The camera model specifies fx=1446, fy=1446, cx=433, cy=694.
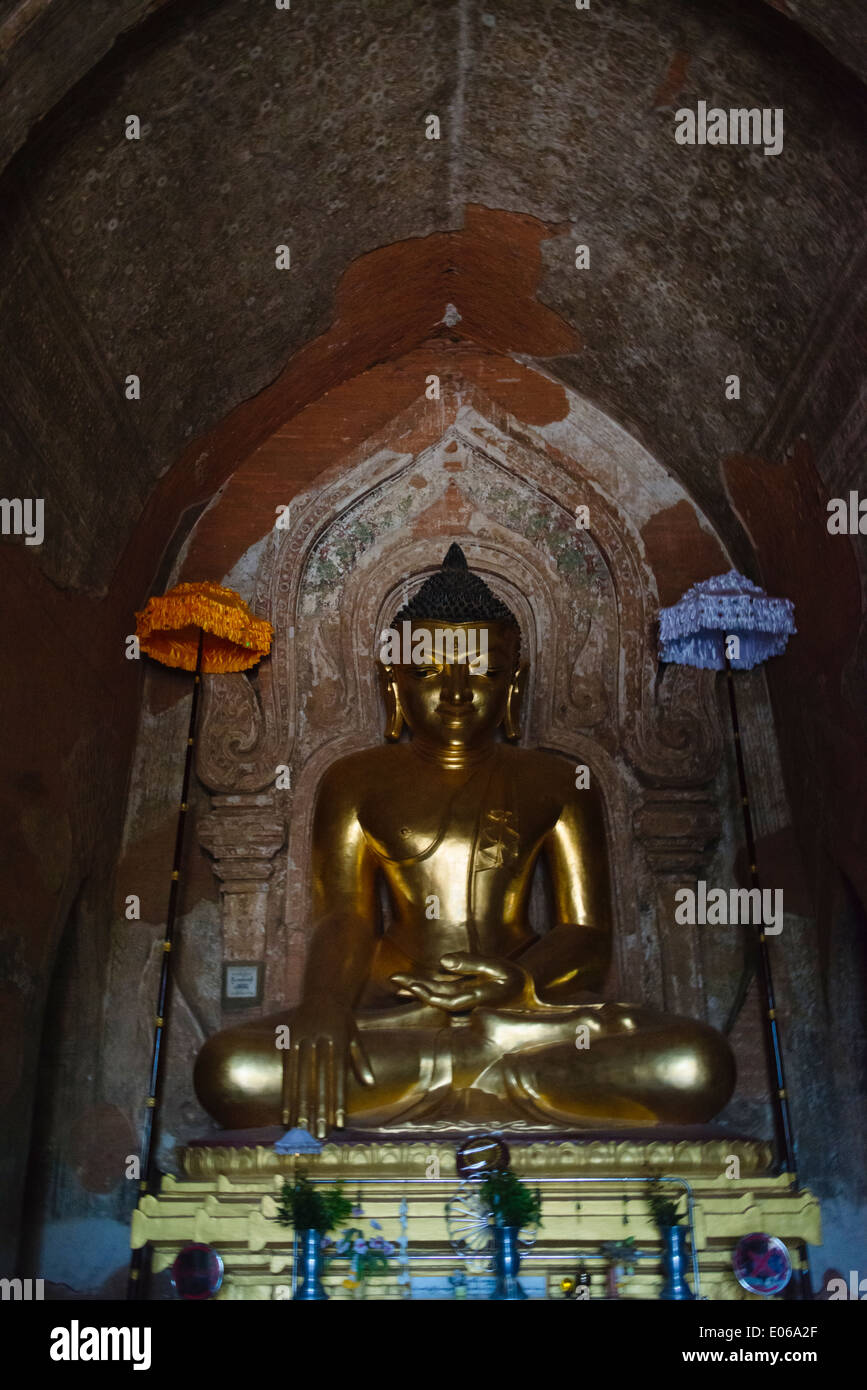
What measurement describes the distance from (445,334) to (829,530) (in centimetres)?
222

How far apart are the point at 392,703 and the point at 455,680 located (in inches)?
13.7

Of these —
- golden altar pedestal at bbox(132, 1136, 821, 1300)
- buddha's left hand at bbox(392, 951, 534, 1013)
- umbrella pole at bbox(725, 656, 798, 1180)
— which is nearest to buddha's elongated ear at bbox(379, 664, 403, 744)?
buddha's left hand at bbox(392, 951, 534, 1013)

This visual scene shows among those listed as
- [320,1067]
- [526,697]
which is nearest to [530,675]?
[526,697]

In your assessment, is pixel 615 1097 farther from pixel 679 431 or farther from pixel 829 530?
pixel 679 431

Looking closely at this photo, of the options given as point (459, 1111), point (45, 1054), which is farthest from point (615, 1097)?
point (45, 1054)

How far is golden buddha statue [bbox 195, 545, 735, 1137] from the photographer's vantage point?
4.88m

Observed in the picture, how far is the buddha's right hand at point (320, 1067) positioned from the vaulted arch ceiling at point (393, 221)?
6.18ft

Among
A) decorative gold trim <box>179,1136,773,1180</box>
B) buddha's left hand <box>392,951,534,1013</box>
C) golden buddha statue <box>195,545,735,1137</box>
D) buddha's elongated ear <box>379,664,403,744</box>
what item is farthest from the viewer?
buddha's elongated ear <box>379,664,403,744</box>

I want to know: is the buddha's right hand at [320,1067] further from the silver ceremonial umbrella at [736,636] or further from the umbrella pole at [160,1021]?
the silver ceremonial umbrella at [736,636]

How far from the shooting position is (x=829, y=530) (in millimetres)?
5379

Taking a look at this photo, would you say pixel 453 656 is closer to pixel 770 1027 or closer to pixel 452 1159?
pixel 770 1027

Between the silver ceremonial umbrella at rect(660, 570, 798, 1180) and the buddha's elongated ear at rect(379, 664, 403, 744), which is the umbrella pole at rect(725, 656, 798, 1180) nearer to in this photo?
the silver ceremonial umbrella at rect(660, 570, 798, 1180)

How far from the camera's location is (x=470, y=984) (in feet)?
17.1

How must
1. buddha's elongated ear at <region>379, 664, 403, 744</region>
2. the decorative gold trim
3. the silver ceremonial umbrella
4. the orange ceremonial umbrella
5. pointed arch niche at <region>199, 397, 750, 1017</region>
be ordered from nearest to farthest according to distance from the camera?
1. the decorative gold trim
2. the orange ceremonial umbrella
3. the silver ceremonial umbrella
4. pointed arch niche at <region>199, 397, 750, 1017</region>
5. buddha's elongated ear at <region>379, 664, 403, 744</region>
